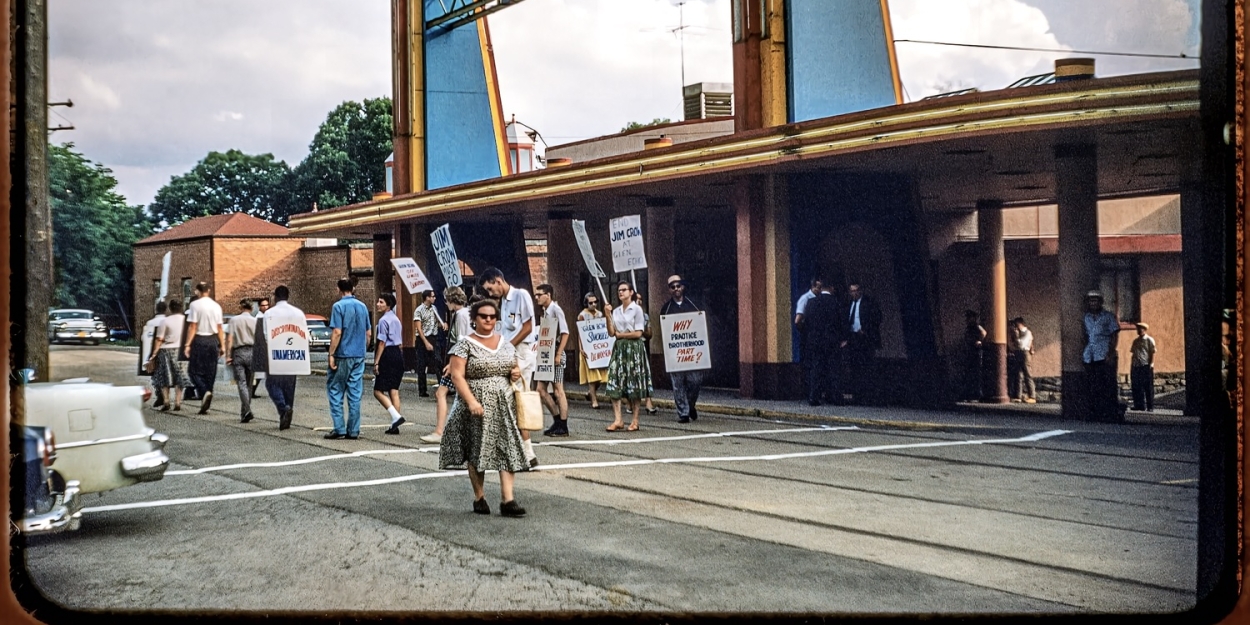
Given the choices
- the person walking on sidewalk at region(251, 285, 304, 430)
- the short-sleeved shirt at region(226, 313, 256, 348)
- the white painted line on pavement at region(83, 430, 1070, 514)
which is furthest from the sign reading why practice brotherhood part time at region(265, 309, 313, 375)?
the white painted line on pavement at region(83, 430, 1070, 514)

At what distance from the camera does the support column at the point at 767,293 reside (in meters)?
17.2

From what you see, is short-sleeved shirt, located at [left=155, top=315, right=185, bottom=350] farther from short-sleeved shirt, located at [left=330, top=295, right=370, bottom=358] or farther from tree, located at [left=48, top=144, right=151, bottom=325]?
short-sleeved shirt, located at [left=330, top=295, right=370, bottom=358]

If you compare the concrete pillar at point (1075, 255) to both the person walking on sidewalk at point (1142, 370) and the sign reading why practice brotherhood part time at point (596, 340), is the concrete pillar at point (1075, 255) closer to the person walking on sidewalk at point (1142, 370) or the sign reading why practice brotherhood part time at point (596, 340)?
the person walking on sidewalk at point (1142, 370)

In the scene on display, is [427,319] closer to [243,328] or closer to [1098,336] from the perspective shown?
[243,328]

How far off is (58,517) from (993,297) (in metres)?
16.7

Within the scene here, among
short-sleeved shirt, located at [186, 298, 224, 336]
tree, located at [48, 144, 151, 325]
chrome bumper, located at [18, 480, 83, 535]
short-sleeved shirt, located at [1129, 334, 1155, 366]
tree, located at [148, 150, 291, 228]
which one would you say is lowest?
→ chrome bumper, located at [18, 480, 83, 535]

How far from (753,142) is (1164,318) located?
7.06m

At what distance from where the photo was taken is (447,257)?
17.8 meters

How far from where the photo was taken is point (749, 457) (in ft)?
35.6

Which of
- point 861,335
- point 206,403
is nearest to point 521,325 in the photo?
point 206,403

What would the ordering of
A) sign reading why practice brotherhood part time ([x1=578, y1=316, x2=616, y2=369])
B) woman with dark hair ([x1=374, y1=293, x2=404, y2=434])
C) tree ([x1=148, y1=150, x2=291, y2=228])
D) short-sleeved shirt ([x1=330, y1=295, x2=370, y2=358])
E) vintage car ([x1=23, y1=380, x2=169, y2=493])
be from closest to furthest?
vintage car ([x1=23, y1=380, x2=169, y2=493]) < tree ([x1=148, y1=150, x2=291, y2=228]) < short-sleeved shirt ([x1=330, y1=295, x2=370, y2=358]) < woman with dark hair ([x1=374, y1=293, x2=404, y2=434]) < sign reading why practice brotherhood part time ([x1=578, y1=316, x2=616, y2=369])

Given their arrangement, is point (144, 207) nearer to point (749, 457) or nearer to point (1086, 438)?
point (749, 457)

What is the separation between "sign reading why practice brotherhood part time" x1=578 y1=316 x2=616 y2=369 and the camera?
577 inches

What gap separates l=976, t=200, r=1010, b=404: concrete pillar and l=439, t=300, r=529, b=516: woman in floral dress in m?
12.5
